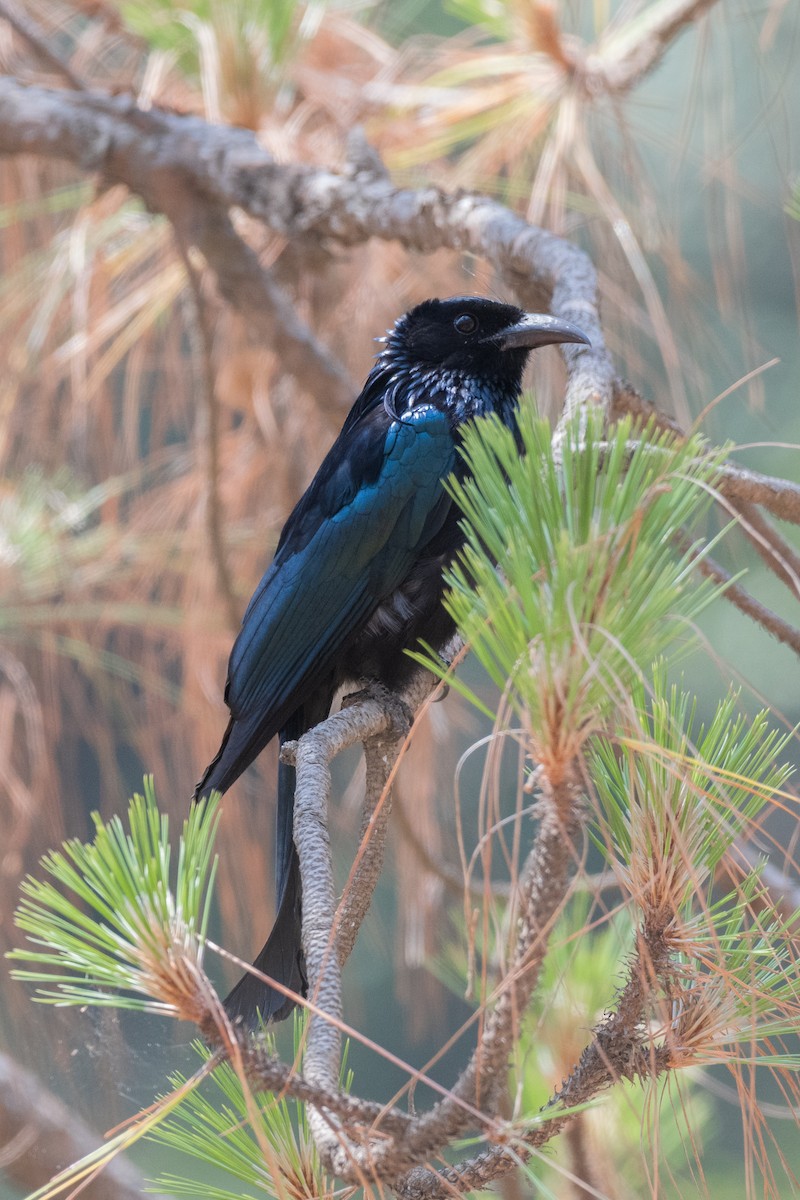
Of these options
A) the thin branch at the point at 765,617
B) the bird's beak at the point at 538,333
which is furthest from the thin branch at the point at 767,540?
the bird's beak at the point at 538,333

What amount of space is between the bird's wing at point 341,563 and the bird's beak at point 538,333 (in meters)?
0.14

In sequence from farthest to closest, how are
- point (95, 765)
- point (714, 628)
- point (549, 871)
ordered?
point (714, 628) → point (95, 765) → point (549, 871)

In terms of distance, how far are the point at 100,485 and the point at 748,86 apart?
378cm

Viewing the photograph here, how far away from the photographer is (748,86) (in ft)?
17.1

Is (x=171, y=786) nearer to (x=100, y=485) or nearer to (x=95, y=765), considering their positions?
(x=100, y=485)

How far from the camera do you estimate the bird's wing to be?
1.54m

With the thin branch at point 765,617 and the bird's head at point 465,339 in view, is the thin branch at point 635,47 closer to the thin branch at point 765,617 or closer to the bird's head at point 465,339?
the bird's head at point 465,339

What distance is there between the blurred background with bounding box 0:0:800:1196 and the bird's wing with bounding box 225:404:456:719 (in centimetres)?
45

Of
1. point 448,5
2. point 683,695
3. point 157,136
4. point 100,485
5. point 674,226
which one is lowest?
point 683,695

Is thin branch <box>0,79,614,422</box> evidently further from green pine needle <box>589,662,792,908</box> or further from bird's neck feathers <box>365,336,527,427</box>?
green pine needle <box>589,662,792,908</box>

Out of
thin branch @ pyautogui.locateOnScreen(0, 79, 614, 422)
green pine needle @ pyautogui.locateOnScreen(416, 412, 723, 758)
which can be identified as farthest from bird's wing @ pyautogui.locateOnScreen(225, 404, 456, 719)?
green pine needle @ pyautogui.locateOnScreen(416, 412, 723, 758)

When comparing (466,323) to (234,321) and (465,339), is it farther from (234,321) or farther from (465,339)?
(234,321)

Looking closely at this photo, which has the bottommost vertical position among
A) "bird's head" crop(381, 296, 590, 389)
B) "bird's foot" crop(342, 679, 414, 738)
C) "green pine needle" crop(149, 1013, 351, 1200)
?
"green pine needle" crop(149, 1013, 351, 1200)

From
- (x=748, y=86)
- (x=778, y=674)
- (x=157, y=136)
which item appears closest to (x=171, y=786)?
(x=157, y=136)
